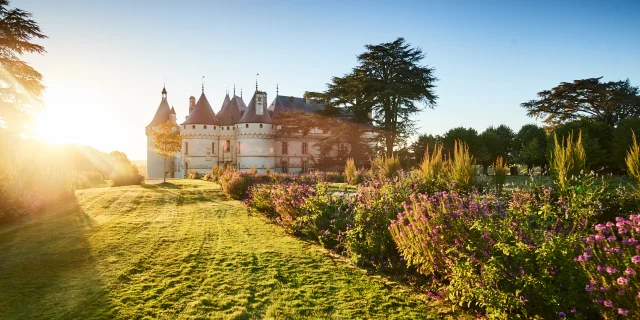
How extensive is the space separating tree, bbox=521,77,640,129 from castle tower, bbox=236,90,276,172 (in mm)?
28248

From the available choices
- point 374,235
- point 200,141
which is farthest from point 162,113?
point 374,235

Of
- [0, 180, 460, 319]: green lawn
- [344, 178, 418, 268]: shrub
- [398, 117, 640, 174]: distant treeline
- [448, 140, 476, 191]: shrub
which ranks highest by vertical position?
[398, 117, 640, 174]: distant treeline

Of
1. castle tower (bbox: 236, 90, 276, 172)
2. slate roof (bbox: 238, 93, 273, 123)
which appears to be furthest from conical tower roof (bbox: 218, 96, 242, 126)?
slate roof (bbox: 238, 93, 273, 123)

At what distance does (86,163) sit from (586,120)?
57.7 m

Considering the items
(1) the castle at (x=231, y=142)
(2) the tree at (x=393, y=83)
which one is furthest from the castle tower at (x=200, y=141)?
(2) the tree at (x=393, y=83)

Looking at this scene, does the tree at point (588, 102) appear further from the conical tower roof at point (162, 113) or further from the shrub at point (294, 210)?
the conical tower roof at point (162, 113)

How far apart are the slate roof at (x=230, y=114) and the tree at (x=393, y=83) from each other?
1773 cm

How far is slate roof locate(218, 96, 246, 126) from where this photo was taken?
139 ft

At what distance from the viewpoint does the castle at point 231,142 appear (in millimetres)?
40094

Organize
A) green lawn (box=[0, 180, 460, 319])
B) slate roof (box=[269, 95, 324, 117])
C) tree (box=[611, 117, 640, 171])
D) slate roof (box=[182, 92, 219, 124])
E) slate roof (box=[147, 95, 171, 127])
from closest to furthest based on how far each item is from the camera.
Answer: green lawn (box=[0, 180, 460, 319])
tree (box=[611, 117, 640, 171])
slate roof (box=[182, 92, 219, 124])
slate roof (box=[147, 95, 171, 127])
slate roof (box=[269, 95, 324, 117])

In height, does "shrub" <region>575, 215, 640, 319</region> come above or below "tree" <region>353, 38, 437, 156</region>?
below

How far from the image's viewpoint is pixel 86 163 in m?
45.6

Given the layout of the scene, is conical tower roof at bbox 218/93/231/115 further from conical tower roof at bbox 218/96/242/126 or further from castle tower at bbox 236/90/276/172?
castle tower at bbox 236/90/276/172

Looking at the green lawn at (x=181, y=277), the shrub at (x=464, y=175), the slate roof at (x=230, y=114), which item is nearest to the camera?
the green lawn at (x=181, y=277)
